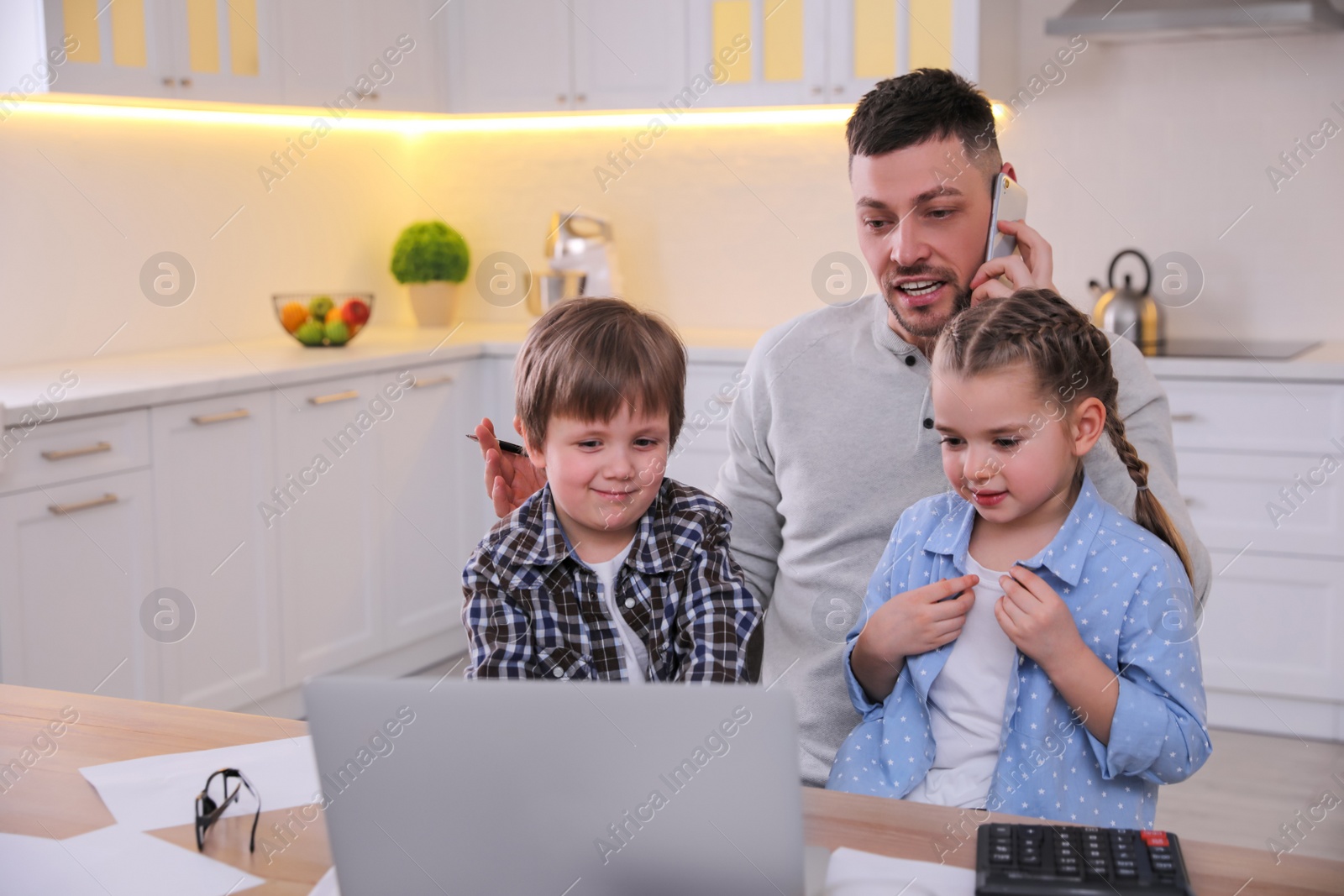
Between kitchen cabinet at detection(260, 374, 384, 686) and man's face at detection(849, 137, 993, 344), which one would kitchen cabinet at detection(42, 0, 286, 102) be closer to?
kitchen cabinet at detection(260, 374, 384, 686)

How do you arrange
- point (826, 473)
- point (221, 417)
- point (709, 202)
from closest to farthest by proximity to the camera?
1. point (826, 473)
2. point (221, 417)
3. point (709, 202)

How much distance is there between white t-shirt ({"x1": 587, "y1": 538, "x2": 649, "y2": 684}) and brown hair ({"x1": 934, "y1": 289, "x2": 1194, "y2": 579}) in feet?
1.29

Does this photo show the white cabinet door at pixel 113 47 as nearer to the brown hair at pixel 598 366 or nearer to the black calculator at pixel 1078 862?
the brown hair at pixel 598 366

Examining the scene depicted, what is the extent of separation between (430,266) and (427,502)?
90cm

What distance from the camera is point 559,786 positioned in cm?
79

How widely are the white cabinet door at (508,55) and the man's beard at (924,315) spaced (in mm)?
2439

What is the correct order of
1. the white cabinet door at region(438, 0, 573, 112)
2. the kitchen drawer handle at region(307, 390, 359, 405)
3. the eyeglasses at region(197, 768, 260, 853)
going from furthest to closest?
the white cabinet door at region(438, 0, 573, 112), the kitchen drawer handle at region(307, 390, 359, 405), the eyeglasses at region(197, 768, 260, 853)

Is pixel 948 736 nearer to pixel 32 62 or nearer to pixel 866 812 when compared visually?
pixel 866 812

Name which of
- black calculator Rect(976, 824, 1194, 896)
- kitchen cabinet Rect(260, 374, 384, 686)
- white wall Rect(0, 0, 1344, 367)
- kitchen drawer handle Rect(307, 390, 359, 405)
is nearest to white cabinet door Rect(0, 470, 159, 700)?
kitchen cabinet Rect(260, 374, 384, 686)

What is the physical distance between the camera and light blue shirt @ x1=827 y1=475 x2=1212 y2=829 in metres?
1.21

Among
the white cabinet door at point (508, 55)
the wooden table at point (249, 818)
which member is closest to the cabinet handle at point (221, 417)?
the white cabinet door at point (508, 55)

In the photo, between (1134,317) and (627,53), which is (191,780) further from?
(627,53)

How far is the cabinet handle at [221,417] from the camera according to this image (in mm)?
2895

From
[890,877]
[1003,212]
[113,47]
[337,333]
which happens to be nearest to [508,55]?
[337,333]
